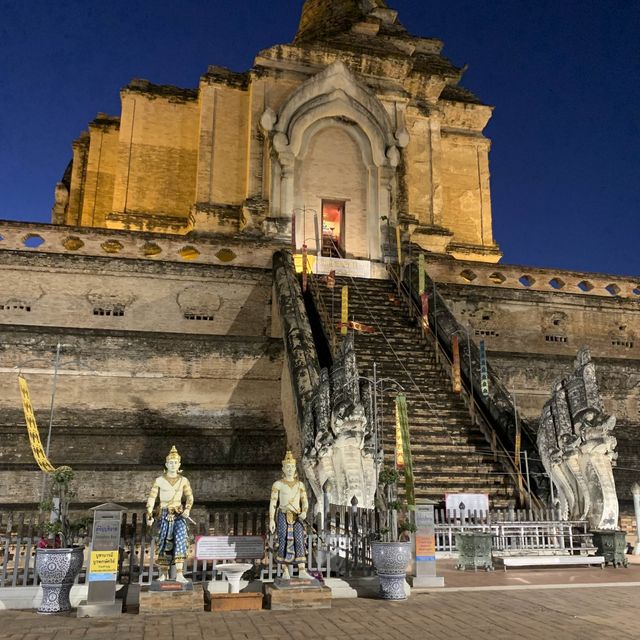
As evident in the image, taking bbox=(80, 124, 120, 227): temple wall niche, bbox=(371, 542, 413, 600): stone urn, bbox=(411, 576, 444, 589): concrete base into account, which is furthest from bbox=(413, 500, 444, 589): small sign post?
bbox=(80, 124, 120, 227): temple wall niche

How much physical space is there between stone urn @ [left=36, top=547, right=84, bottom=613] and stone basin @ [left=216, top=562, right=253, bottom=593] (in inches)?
67.3

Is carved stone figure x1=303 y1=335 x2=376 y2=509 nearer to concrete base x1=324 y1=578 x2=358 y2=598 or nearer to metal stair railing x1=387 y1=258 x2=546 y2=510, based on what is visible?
concrete base x1=324 y1=578 x2=358 y2=598

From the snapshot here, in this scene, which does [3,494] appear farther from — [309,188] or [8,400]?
[309,188]

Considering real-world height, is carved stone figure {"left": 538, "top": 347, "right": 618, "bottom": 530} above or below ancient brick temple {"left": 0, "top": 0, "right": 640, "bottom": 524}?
below

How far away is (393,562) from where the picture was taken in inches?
323

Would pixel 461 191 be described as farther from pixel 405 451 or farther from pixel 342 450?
pixel 405 451

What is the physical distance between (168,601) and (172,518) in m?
0.91

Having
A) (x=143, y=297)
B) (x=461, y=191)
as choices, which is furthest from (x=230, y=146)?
(x=461, y=191)

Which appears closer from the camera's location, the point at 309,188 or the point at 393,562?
the point at 393,562

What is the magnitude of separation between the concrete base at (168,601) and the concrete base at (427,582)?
2967 millimetres

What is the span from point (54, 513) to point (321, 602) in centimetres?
326

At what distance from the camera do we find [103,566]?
760cm

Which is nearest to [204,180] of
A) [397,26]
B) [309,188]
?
[309,188]

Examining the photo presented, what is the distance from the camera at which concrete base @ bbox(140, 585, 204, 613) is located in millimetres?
7434
